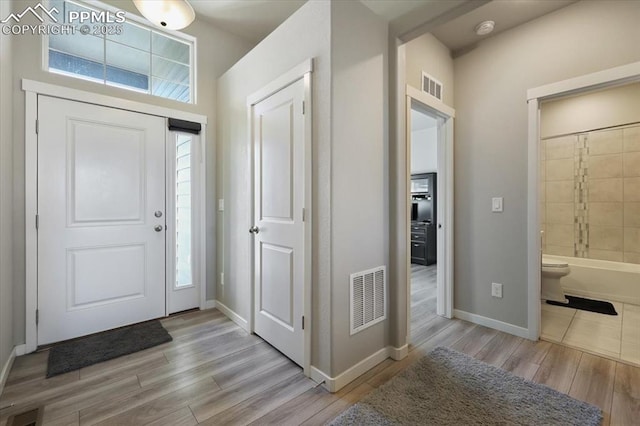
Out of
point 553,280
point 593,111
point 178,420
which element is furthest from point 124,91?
point 593,111

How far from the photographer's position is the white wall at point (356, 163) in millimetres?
1760

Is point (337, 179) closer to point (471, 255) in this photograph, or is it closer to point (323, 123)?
point (323, 123)

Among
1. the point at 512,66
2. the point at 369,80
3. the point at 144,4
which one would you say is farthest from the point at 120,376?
the point at 512,66

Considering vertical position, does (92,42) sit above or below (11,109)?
above

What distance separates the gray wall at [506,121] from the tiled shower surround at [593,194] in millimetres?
1455

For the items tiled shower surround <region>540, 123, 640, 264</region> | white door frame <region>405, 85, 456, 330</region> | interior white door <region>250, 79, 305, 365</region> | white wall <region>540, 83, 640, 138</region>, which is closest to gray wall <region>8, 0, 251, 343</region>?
interior white door <region>250, 79, 305, 365</region>

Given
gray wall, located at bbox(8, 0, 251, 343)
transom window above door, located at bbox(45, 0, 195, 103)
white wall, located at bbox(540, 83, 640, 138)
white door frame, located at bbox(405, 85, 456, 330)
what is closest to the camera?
gray wall, located at bbox(8, 0, 251, 343)

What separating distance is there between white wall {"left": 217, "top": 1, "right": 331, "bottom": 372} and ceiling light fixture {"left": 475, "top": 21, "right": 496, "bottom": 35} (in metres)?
1.64

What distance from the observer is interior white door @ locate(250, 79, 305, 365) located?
6.43 feet

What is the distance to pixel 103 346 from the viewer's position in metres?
2.23

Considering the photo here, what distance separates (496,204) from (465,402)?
69.0 inches

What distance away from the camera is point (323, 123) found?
1.78 m

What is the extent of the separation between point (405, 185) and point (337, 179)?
68cm

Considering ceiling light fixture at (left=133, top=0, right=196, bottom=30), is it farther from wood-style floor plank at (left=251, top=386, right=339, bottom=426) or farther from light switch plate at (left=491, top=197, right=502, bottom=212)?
light switch plate at (left=491, top=197, right=502, bottom=212)
